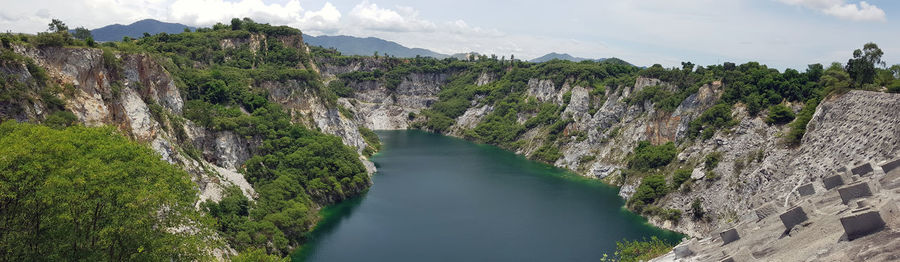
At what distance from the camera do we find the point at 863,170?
19.4 m

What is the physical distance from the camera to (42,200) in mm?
20031

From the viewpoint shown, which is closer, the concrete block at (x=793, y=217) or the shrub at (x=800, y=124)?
the concrete block at (x=793, y=217)

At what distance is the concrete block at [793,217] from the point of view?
53.3 feet

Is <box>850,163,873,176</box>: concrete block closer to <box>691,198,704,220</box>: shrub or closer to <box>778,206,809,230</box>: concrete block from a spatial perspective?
<box>778,206,809,230</box>: concrete block

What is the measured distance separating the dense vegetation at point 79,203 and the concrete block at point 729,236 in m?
21.3

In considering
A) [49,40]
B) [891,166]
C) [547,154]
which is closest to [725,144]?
[547,154]

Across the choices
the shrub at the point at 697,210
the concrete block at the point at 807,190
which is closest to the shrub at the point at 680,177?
the shrub at the point at 697,210

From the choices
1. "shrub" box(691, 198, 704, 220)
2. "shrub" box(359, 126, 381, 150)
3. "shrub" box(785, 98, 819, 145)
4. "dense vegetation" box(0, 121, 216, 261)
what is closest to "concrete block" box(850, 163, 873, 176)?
"dense vegetation" box(0, 121, 216, 261)

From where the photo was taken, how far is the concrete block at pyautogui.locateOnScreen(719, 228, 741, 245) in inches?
720

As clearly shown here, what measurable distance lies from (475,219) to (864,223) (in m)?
45.5

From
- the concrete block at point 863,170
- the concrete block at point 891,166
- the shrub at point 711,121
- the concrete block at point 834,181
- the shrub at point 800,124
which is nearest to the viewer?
the concrete block at point 891,166

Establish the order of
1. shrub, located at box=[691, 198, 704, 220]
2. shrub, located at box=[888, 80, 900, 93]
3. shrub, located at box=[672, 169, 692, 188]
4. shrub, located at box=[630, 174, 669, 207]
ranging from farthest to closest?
shrub, located at box=[630, 174, 669, 207]
shrub, located at box=[672, 169, 692, 188]
shrub, located at box=[691, 198, 704, 220]
shrub, located at box=[888, 80, 900, 93]

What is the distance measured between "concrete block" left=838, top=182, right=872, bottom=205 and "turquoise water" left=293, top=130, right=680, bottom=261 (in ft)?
99.2

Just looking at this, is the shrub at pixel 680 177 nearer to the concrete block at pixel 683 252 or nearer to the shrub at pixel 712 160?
the shrub at pixel 712 160
